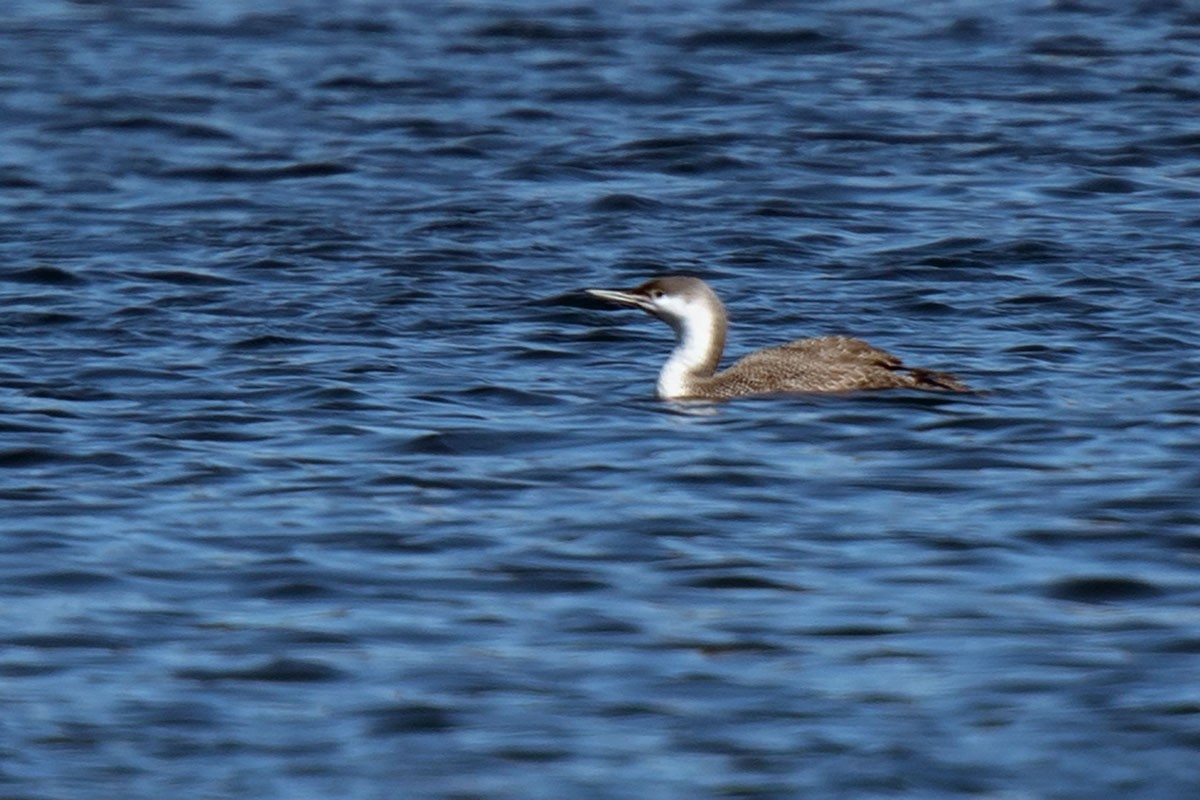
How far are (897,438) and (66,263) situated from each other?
652cm

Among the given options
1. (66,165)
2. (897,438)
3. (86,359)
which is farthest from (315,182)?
(897,438)

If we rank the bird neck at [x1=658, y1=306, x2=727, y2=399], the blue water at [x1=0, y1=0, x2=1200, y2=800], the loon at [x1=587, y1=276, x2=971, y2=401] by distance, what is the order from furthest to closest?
1. the bird neck at [x1=658, y1=306, x2=727, y2=399]
2. the loon at [x1=587, y1=276, x2=971, y2=401]
3. the blue water at [x1=0, y1=0, x2=1200, y2=800]

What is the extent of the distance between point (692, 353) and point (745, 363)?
0.26 meters

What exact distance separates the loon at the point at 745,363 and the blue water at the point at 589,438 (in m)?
0.14

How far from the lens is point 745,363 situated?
12.0 meters

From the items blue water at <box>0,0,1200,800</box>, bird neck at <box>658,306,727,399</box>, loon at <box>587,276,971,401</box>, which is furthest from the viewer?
bird neck at <box>658,306,727,399</box>

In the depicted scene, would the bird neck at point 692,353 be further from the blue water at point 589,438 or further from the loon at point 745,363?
the blue water at point 589,438

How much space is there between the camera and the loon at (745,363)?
11.7 m

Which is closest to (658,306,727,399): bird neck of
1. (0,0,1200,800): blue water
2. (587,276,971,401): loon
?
(587,276,971,401): loon

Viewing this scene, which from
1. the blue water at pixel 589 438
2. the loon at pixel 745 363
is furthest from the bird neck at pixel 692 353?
the blue water at pixel 589 438

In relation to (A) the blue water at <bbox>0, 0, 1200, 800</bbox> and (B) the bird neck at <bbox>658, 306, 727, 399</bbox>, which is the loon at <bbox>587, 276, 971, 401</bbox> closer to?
(B) the bird neck at <bbox>658, 306, 727, 399</bbox>

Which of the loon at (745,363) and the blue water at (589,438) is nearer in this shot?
the blue water at (589,438)

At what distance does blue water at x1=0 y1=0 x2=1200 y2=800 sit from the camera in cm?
750

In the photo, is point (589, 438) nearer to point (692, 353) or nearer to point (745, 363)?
point (692, 353)
